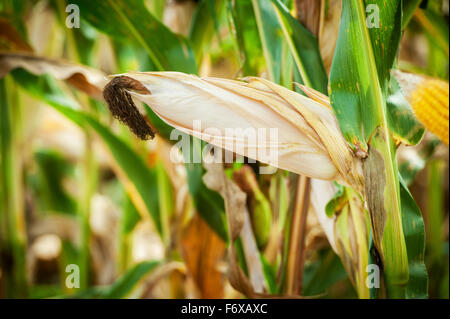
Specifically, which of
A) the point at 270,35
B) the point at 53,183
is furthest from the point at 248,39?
the point at 53,183

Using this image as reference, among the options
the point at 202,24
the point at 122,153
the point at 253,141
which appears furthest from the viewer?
the point at 122,153

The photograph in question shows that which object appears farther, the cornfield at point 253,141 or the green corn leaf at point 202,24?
the green corn leaf at point 202,24

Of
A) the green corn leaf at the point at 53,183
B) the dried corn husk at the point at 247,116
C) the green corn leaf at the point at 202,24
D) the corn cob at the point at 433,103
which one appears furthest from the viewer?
the green corn leaf at the point at 53,183

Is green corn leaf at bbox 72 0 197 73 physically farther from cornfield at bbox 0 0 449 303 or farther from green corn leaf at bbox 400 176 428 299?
green corn leaf at bbox 400 176 428 299

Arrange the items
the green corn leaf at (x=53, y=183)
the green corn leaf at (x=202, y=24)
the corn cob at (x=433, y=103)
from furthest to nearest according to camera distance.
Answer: the green corn leaf at (x=53, y=183) < the green corn leaf at (x=202, y=24) < the corn cob at (x=433, y=103)

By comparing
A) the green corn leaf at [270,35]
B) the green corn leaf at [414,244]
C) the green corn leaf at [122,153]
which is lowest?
the green corn leaf at [414,244]

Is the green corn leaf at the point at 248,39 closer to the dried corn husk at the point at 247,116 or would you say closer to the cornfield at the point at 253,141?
the cornfield at the point at 253,141

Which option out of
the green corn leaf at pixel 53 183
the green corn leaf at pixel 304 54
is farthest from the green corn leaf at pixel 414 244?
the green corn leaf at pixel 53 183

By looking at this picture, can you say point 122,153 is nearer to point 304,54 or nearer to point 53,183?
point 304,54
